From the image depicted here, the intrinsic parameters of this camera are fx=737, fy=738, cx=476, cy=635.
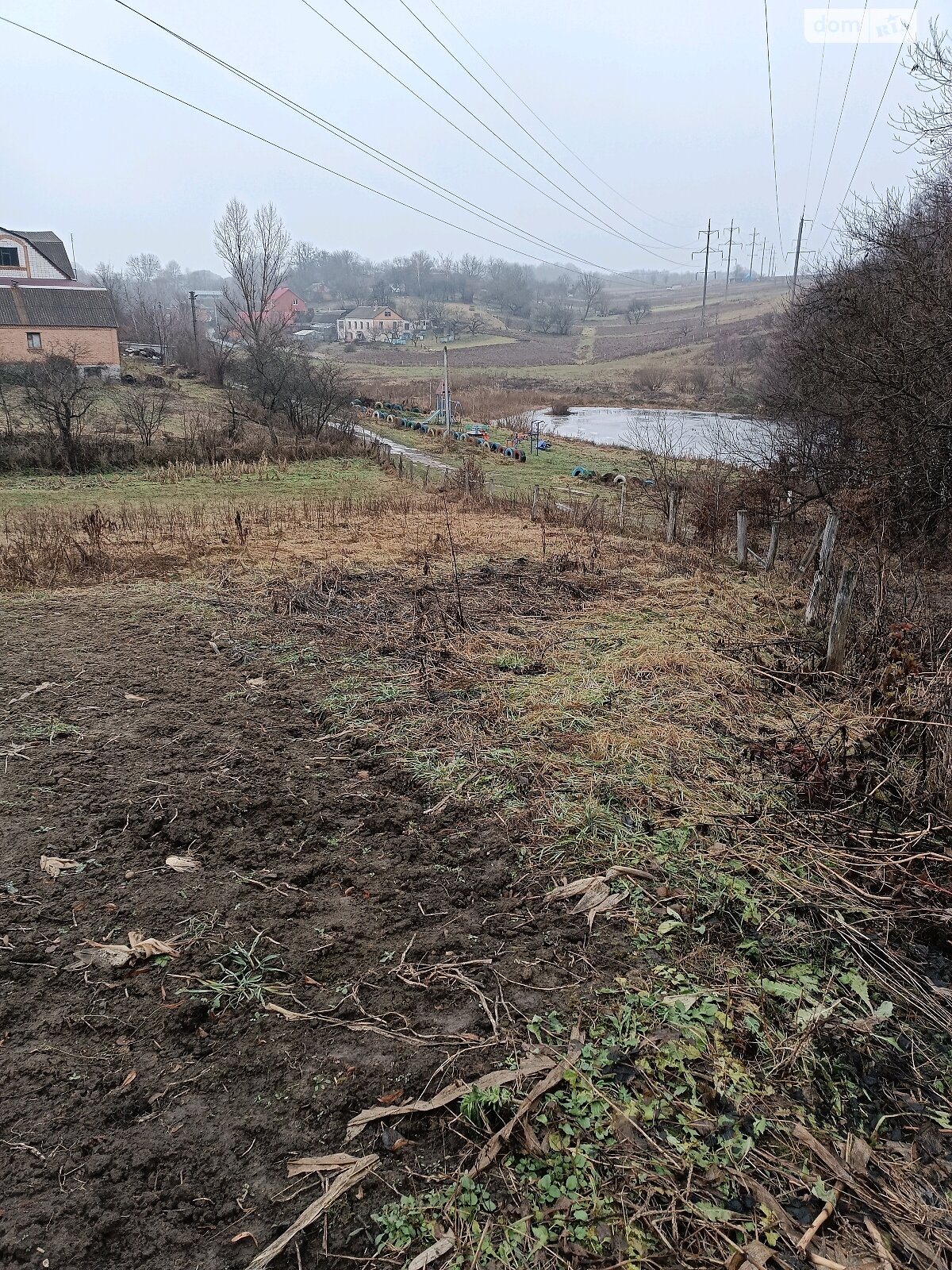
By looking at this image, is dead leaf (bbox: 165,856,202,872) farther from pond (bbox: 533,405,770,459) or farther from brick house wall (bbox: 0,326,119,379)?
brick house wall (bbox: 0,326,119,379)

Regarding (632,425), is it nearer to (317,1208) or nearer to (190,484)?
(190,484)

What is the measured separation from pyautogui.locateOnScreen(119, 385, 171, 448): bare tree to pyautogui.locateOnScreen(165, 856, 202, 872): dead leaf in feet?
68.9

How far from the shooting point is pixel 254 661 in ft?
20.9

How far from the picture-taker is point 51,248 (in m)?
46.4

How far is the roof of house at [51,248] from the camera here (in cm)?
4336

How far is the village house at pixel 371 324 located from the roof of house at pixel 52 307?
197 ft

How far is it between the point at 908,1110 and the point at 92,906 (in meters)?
3.33

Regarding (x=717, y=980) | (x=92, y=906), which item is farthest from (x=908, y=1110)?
(x=92, y=906)

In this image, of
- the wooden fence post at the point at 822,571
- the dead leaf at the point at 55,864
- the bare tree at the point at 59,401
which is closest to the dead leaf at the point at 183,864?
the dead leaf at the point at 55,864

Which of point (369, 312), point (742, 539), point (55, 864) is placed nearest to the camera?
point (55, 864)

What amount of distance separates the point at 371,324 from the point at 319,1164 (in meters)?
107

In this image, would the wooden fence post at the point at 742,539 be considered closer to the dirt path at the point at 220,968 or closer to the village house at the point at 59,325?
the dirt path at the point at 220,968

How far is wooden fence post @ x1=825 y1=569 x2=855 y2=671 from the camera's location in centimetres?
585

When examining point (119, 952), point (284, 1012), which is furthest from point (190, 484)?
point (284, 1012)
